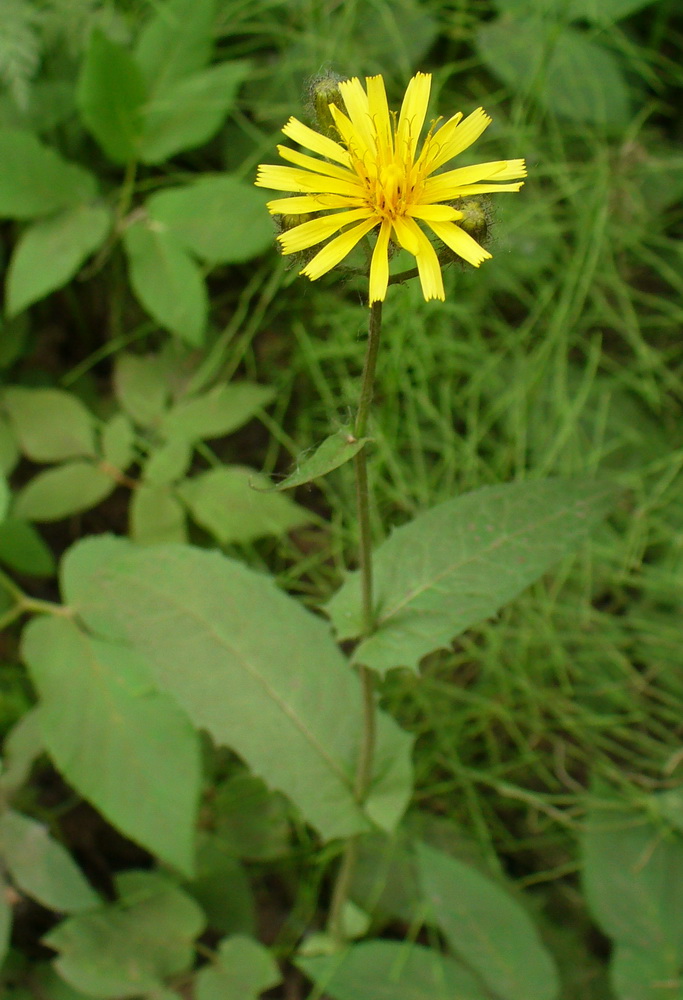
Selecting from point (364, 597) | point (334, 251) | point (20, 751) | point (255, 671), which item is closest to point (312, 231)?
point (334, 251)

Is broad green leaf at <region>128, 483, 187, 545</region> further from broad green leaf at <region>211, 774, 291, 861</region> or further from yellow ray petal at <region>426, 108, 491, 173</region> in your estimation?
yellow ray petal at <region>426, 108, 491, 173</region>

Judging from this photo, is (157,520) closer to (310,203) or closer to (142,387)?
(142,387)

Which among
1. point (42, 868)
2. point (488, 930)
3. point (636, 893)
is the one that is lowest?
point (636, 893)

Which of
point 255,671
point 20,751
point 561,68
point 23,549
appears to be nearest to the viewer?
point 255,671

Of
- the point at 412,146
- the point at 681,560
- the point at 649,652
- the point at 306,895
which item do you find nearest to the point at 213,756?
the point at 306,895

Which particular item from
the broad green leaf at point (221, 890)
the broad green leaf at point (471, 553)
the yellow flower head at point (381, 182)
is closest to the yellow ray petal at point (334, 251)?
the yellow flower head at point (381, 182)

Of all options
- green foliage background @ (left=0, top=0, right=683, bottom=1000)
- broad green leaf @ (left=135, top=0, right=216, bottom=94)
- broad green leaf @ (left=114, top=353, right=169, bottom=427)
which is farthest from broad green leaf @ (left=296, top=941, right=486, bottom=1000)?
broad green leaf @ (left=135, top=0, right=216, bottom=94)
